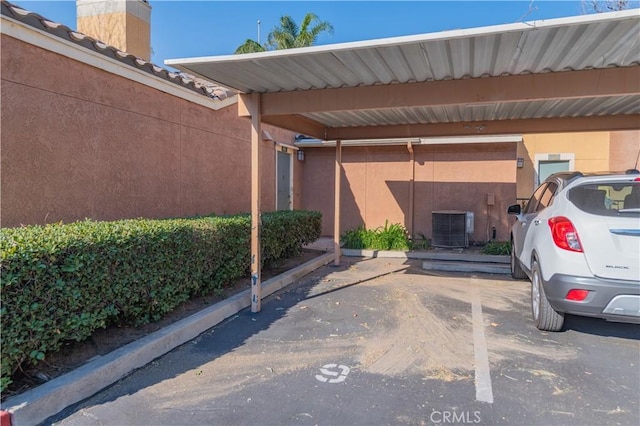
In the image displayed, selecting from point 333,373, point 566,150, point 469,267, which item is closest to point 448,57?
point 333,373

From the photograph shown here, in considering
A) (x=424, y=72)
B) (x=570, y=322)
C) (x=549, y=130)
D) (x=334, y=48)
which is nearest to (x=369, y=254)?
(x=549, y=130)

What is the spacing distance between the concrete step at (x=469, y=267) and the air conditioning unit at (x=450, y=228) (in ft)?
5.24

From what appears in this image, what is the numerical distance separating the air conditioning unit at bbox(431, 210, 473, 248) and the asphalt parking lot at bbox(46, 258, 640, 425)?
4520 millimetres

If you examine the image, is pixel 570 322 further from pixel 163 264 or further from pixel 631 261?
pixel 163 264

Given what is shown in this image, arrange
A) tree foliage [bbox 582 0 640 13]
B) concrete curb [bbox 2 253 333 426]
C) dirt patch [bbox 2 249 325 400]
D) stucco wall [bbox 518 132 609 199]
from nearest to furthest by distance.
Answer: concrete curb [bbox 2 253 333 426], dirt patch [bbox 2 249 325 400], stucco wall [bbox 518 132 609 199], tree foliage [bbox 582 0 640 13]

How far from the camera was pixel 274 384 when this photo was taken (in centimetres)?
352

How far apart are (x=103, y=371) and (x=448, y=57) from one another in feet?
14.1

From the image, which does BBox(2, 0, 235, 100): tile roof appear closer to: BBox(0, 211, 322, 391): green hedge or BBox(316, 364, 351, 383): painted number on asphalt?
BBox(0, 211, 322, 391): green hedge

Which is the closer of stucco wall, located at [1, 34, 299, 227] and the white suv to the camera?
the white suv

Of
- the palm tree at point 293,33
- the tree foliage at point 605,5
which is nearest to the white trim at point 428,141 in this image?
the tree foliage at point 605,5

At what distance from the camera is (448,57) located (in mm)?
4203

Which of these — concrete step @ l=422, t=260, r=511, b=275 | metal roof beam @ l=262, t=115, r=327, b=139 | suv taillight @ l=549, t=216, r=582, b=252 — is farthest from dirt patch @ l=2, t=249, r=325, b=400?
concrete step @ l=422, t=260, r=511, b=275

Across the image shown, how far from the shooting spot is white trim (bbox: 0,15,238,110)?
14.5 ft

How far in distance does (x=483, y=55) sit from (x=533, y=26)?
0.67 metres
